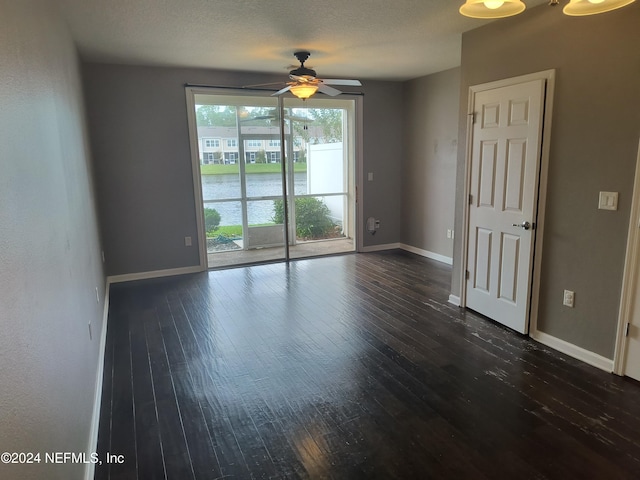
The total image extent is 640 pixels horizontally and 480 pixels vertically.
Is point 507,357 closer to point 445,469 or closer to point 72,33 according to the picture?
point 445,469

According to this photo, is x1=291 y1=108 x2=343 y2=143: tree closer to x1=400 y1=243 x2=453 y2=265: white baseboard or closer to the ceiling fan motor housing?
the ceiling fan motor housing

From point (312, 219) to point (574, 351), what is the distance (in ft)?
14.6

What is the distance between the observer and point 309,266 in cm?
571

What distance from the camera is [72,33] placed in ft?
11.5

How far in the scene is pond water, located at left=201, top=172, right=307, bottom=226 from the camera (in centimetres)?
583

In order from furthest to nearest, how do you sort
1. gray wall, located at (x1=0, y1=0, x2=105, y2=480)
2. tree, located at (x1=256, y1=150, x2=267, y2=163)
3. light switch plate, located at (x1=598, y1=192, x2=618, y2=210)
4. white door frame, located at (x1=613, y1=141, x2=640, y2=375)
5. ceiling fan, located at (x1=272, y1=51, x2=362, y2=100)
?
tree, located at (x1=256, y1=150, x2=267, y2=163) → ceiling fan, located at (x1=272, y1=51, x2=362, y2=100) → light switch plate, located at (x1=598, y1=192, x2=618, y2=210) → white door frame, located at (x1=613, y1=141, x2=640, y2=375) → gray wall, located at (x1=0, y1=0, x2=105, y2=480)

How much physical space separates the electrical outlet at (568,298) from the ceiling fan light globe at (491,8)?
2111 millimetres

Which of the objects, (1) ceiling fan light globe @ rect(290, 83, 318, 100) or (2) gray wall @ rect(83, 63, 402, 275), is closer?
(1) ceiling fan light globe @ rect(290, 83, 318, 100)

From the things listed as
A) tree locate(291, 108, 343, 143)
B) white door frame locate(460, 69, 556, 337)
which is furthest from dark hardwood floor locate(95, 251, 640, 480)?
tree locate(291, 108, 343, 143)

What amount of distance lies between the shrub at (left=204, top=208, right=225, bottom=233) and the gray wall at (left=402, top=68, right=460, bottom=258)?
2.97 metres

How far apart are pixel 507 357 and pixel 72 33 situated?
A: 447 centimetres

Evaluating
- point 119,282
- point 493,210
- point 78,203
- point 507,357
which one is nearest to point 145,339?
point 78,203

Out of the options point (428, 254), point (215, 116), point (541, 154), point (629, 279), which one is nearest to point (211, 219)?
point (215, 116)

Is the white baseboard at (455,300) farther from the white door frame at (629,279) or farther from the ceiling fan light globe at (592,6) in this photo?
the ceiling fan light globe at (592,6)
